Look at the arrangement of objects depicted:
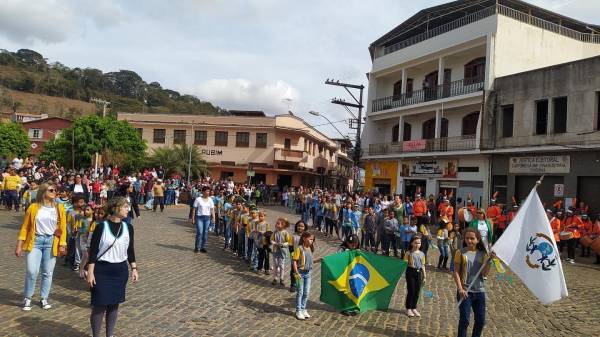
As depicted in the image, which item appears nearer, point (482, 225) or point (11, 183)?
point (482, 225)

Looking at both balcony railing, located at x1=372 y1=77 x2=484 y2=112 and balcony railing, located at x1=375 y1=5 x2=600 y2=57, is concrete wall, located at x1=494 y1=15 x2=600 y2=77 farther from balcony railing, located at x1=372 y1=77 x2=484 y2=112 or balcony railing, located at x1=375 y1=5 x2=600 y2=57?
balcony railing, located at x1=372 y1=77 x2=484 y2=112

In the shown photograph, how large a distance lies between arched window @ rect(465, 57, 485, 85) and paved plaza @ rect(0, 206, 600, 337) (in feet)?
53.7

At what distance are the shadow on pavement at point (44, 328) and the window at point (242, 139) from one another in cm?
3963

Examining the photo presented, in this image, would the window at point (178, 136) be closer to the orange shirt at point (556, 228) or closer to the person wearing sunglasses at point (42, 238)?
the orange shirt at point (556, 228)

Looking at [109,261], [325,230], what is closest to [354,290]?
[109,261]

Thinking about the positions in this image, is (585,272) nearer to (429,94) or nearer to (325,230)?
(325,230)

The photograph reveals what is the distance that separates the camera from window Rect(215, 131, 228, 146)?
152 ft

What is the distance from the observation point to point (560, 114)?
21438mm

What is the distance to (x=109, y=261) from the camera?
517cm

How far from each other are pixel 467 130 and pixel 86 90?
96.3 m

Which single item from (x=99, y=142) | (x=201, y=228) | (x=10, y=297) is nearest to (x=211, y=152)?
(x=99, y=142)

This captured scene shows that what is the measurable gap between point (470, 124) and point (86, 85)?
100065mm

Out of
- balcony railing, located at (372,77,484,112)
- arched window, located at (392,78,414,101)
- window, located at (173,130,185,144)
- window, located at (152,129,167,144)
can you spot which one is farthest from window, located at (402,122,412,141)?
window, located at (152,129,167,144)

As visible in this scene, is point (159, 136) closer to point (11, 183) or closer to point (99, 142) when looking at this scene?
point (99, 142)
